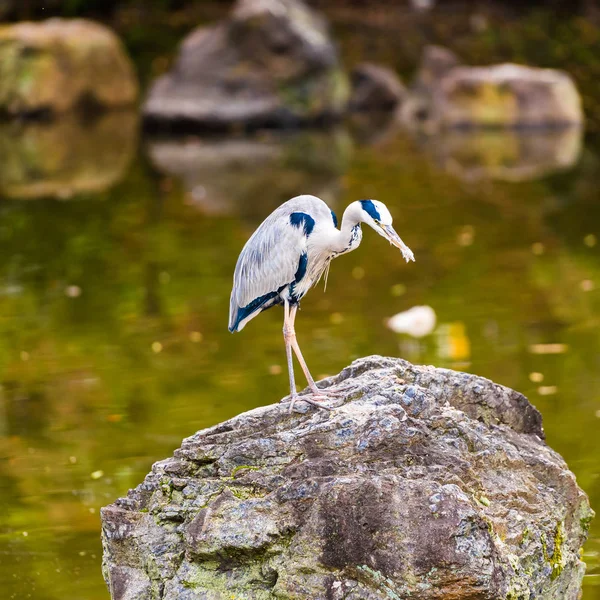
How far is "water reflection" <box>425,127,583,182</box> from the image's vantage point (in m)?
17.1

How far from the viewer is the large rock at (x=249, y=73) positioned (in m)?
22.2

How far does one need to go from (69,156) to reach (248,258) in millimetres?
15654

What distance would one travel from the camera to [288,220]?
473 cm

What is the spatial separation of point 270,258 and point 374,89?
20.0 metres

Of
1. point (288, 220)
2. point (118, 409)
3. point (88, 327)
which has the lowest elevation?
point (88, 327)

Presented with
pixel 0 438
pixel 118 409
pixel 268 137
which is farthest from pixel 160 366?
pixel 268 137

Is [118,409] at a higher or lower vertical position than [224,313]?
higher

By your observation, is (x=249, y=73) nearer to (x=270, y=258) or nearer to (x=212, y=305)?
(x=212, y=305)

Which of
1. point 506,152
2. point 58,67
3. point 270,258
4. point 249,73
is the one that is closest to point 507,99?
point 506,152

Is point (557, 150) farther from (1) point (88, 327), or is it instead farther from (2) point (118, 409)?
(2) point (118, 409)

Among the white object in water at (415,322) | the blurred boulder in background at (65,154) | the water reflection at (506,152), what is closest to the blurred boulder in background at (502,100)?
the water reflection at (506,152)

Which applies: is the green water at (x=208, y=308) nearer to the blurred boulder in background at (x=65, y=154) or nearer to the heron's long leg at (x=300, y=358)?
the blurred boulder in background at (x=65, y=154)

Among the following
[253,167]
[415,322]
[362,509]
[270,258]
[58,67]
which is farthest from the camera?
[58,67]

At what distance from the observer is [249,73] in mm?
22172
